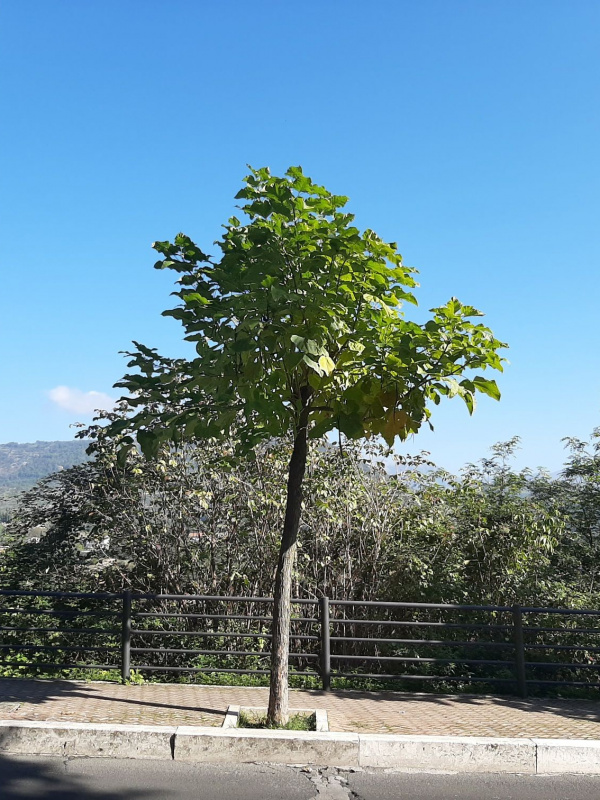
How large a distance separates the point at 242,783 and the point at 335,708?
1.96 metres

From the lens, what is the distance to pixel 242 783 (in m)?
5.51

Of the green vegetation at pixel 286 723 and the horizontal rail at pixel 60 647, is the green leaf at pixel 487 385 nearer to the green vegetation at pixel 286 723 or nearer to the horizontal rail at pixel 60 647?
the green vegetation at pixel 286 723

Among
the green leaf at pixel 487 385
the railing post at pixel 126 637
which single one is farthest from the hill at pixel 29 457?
the green leaf at pixel 487 385

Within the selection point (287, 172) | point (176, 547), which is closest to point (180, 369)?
point (287, 172)

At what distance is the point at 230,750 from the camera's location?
19.6 ft

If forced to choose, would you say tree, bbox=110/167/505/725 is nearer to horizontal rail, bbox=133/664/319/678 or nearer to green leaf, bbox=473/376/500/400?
green leaf, bbox=473/376/500/400

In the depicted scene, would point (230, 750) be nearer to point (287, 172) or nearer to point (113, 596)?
point (113, 596)

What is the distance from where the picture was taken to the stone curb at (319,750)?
5965 mm

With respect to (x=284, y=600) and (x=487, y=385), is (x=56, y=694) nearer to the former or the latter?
(x=284, y=600)

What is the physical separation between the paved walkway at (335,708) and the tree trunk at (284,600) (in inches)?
22.0

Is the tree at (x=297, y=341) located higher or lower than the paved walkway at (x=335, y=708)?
higher

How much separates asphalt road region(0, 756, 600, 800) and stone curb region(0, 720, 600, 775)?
0.36ft

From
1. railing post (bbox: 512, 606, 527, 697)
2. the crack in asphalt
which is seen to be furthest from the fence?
the crack in asphalt

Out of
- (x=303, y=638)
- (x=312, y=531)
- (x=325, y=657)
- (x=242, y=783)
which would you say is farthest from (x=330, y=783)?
(x=312, y=531)
